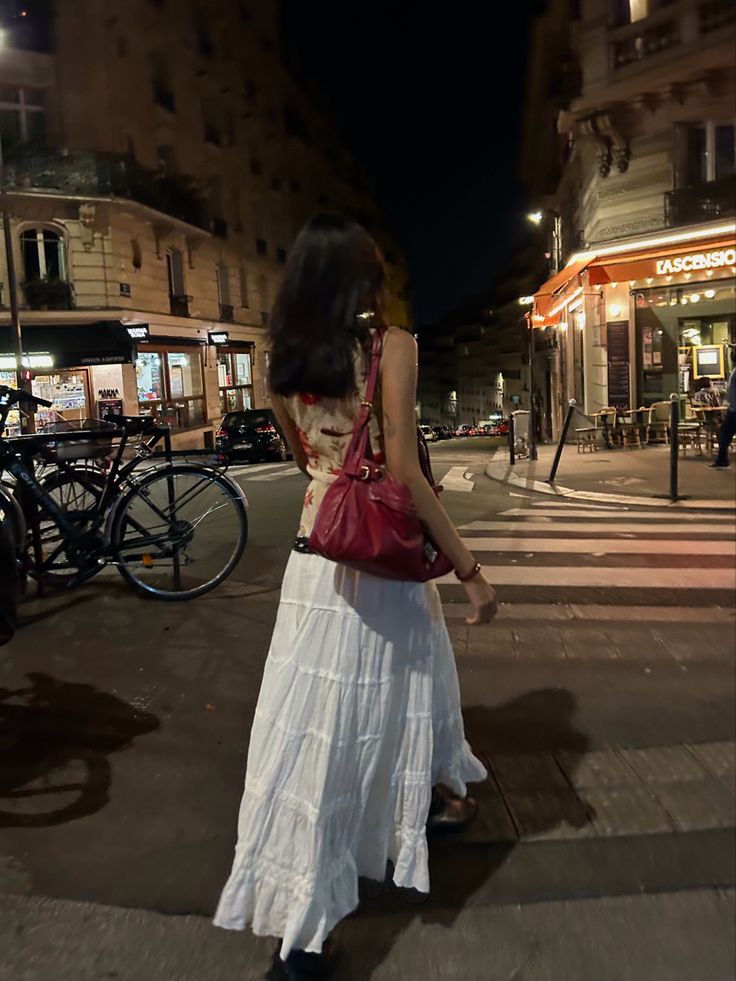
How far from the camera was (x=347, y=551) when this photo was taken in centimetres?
213

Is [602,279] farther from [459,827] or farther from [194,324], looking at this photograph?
[194,324]

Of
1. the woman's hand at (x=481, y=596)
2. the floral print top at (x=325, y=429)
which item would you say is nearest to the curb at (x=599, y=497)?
the woman's hand at (x=481, y=596)

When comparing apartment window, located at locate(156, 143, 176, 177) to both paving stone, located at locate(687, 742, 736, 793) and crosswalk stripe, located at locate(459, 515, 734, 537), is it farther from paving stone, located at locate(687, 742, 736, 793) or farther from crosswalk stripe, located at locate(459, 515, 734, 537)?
paving stone, located at locate(687, 742, 736, 793)

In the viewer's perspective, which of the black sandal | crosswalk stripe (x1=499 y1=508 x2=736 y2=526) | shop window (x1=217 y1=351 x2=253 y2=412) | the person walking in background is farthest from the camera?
shop window (x1=217 y1=351 x2=253 y2=412)

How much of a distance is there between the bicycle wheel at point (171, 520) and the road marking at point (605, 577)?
1.81 metres

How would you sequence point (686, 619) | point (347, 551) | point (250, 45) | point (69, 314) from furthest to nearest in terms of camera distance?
point (250, 45) < point (69, 314) < point (686, 619) < point (347, 551)

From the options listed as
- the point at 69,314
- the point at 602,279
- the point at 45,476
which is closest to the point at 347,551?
the point at 45,476

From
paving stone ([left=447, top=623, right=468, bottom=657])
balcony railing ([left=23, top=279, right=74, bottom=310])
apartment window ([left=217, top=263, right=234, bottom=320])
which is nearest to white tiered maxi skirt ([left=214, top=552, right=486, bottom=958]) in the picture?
paving stone ([left=447, top=623, right=468, bottom=657])

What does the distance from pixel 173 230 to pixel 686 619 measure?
29.8 m

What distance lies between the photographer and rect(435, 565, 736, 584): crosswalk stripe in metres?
6.44

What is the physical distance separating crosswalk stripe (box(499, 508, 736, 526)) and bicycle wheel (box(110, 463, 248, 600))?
15.3ft

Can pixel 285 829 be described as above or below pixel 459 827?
above

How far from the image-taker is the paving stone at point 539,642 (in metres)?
4.84

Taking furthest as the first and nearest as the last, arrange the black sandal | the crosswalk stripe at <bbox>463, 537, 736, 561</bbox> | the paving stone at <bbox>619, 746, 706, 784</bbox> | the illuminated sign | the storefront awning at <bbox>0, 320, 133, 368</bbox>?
the storefront awning at <bbox>0, 320, 133, 368</bbox>, the illuminated sign, the crosswalk stripe at <bbox>463, 537, 736, 561</bbox>, the paving stone at <bbox>619, 746, 706, 784</bbox>, the black sandal
